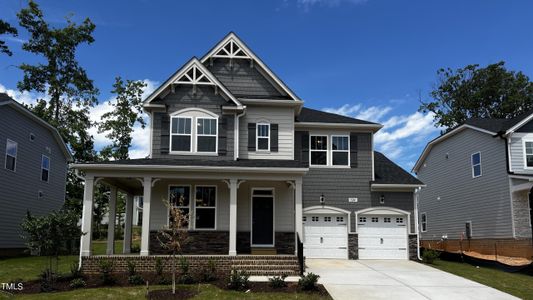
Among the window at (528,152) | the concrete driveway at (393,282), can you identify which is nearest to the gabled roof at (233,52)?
the concrete driveway at (393,282)

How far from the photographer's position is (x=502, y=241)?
21.7 metres

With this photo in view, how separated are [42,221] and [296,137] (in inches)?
439

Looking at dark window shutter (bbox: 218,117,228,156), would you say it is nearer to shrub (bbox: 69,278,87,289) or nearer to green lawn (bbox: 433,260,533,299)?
shrub (bbox: 69,278,87,289)

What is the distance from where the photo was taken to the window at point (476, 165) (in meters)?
23.8

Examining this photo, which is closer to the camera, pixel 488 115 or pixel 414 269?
pixel 414 269

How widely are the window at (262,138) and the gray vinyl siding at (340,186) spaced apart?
268 cm

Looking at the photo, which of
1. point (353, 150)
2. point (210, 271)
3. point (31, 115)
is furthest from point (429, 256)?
point (31, 115)

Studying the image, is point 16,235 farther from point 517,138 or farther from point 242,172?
point 517,138

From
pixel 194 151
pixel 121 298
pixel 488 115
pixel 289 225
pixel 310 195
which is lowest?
pixel 121 298

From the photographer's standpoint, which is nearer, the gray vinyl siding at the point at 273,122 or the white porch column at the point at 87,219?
the white porch column at the point at 87,219

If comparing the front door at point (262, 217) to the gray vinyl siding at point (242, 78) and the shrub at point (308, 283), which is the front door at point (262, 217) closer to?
the gray vinyl siding at point (242, 78)

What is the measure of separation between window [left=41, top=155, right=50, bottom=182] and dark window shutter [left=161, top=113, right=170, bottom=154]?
10.9 meters

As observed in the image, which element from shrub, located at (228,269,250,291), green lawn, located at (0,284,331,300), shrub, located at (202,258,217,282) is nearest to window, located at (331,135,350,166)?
shrub, located at (202,258,217,282)

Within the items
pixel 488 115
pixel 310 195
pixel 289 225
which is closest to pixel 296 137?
pixel 310 195
